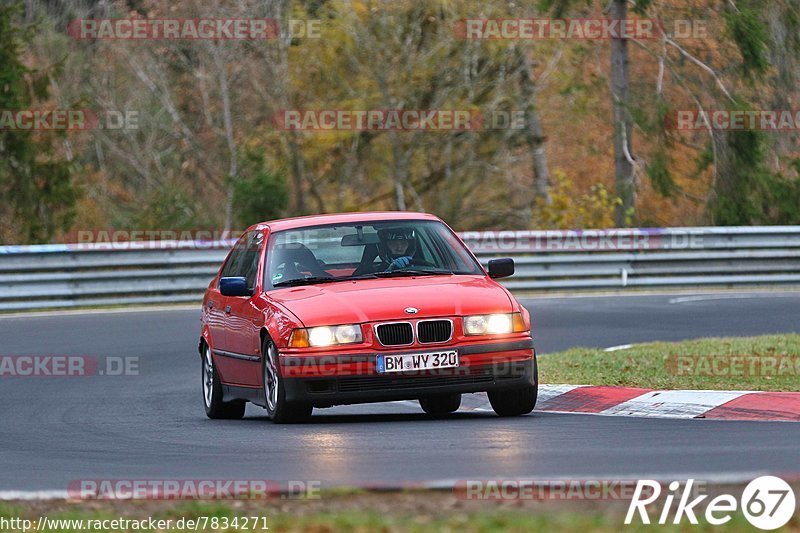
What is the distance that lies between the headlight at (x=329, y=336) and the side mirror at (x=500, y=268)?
1.64 meters

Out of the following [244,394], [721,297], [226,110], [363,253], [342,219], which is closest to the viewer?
[363,253]

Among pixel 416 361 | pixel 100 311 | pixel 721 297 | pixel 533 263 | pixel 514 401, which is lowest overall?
pixel 721 297

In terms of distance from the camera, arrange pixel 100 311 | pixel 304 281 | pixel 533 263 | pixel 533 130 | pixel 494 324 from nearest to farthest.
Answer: pixel 494 324, pixel 304 281, pixel 100 311, pixel 533 263, pixel 533 130

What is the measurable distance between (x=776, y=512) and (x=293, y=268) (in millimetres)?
6113

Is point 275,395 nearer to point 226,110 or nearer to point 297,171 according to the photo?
point 297,171

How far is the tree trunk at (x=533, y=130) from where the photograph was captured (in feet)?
133

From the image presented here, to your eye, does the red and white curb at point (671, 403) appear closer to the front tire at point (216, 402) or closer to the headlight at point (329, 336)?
the headlight at point (329, 336)

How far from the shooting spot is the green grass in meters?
12.7

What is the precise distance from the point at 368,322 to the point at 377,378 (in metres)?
0.38

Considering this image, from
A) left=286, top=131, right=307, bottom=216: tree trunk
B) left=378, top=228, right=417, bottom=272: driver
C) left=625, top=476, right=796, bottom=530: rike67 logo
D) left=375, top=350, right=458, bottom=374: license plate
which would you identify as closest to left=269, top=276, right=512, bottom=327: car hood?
left=375, top=350, right=458, bottom=374: license plate

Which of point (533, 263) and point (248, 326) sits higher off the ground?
point (248, 326)

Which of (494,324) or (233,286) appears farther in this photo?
(233,286)

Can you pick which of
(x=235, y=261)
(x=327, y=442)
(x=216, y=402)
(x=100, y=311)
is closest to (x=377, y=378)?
(x=327, y=442)

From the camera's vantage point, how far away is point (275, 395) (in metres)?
11.1
